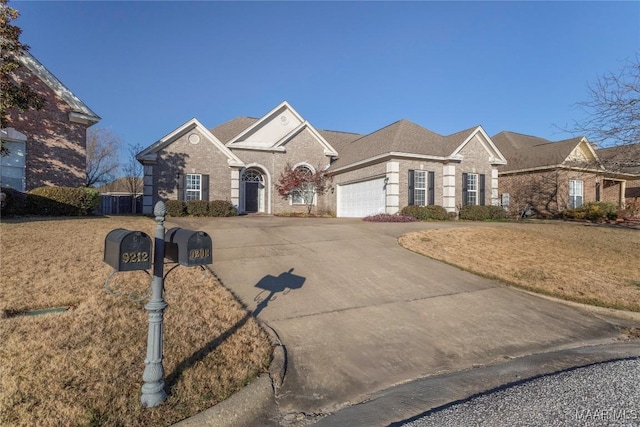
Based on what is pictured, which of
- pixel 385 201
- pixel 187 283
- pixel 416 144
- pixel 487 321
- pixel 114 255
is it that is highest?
pixel 416 144

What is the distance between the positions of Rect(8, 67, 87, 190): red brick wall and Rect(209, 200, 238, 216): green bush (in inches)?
235

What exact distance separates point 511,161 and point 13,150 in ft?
96.9

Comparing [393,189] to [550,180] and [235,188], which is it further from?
[550,180]

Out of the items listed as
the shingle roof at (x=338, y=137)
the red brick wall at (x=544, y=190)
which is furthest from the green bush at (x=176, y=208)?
the red brick wall at (x=544, y=190)

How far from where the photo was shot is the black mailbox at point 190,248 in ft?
9.72

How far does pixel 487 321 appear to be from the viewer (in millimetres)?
5293

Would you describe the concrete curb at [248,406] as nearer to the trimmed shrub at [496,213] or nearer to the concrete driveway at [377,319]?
the concrete driveway at [377,319]

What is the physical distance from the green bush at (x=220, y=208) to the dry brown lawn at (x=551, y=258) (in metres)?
11.1

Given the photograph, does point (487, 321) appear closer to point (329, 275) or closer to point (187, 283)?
point (329, 275)

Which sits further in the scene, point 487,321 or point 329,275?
point 329,275

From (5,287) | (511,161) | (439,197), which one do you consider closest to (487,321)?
(5,287)

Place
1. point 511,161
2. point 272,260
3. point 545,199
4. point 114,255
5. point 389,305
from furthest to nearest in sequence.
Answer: point 511,161, point 545,199, point 272,260, point 389,305, point 114,255

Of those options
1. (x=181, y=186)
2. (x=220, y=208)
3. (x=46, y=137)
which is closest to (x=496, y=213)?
(x=220, y=208)

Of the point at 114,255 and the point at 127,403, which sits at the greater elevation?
the point at 114,255
